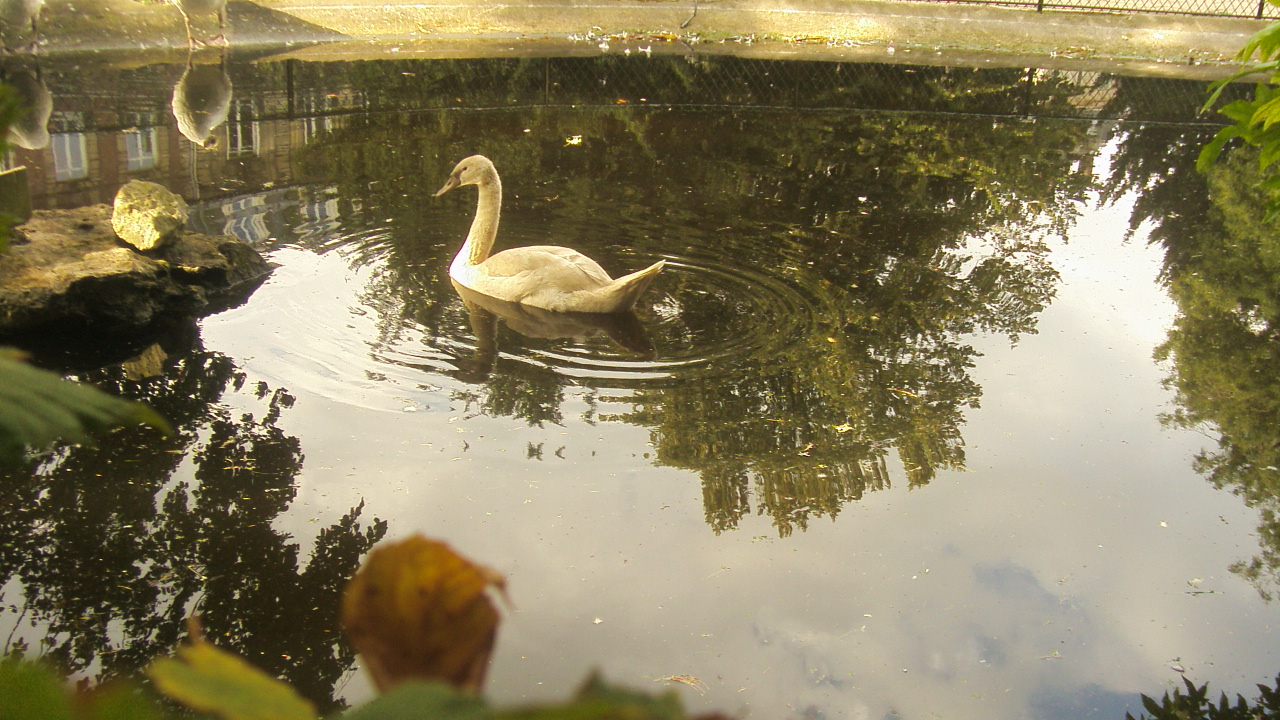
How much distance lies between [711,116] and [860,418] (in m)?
9.24

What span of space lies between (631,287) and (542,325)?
85cm

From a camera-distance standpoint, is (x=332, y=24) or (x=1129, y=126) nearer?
(x=1129, y=126)

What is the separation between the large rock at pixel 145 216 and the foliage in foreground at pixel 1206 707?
24.2ft

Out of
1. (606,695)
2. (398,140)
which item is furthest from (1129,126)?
(606,695)

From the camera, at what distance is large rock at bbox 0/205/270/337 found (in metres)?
7.30

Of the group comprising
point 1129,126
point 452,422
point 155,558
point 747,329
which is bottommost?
point 155,558

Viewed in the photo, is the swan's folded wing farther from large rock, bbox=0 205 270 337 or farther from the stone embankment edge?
the stone embankment edge

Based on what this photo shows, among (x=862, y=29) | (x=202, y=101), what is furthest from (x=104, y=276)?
(x=862, y=29)

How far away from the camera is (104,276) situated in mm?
7559

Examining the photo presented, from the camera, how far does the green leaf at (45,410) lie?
812mm

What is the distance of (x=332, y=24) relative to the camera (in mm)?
20031

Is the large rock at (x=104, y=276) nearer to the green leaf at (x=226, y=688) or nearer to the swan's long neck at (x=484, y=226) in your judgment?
the swan's long neck at (x=484, y=226)

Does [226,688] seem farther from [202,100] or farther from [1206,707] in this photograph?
[202,100]

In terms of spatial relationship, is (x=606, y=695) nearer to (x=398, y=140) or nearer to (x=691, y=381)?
(x=691, y=381)
